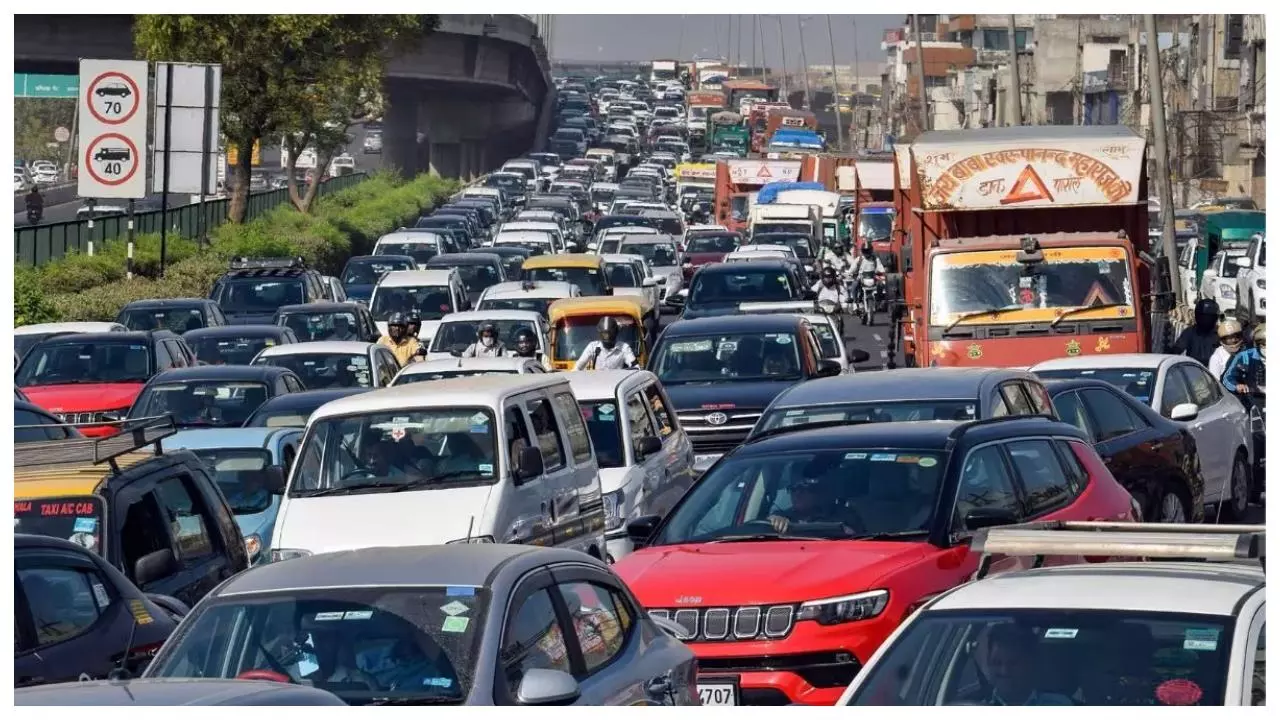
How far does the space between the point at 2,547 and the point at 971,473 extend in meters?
4.56

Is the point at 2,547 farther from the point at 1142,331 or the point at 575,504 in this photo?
the point at 1142,331

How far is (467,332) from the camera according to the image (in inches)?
1072

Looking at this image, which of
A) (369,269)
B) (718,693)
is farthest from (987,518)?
(369,269)

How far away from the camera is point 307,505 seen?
526 inches

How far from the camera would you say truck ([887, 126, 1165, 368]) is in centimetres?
2230

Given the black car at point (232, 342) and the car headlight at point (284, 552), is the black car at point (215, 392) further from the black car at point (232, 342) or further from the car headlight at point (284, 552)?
the car headlight at point (284, 552)

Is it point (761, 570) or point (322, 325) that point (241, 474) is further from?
point (322, 325)

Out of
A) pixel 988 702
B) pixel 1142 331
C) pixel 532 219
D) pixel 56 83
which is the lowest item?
pixel 988 702

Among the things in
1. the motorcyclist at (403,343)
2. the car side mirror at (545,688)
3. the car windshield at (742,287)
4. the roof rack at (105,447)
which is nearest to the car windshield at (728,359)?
the motorcyclist at (403,343)

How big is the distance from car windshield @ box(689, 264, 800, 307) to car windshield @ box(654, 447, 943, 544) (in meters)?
21.0

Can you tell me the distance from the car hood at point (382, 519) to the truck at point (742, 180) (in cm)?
5603

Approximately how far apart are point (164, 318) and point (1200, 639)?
24.5 meters

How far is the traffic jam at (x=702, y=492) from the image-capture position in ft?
23.1

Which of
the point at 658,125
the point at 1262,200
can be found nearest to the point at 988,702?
the point at 1262,200
